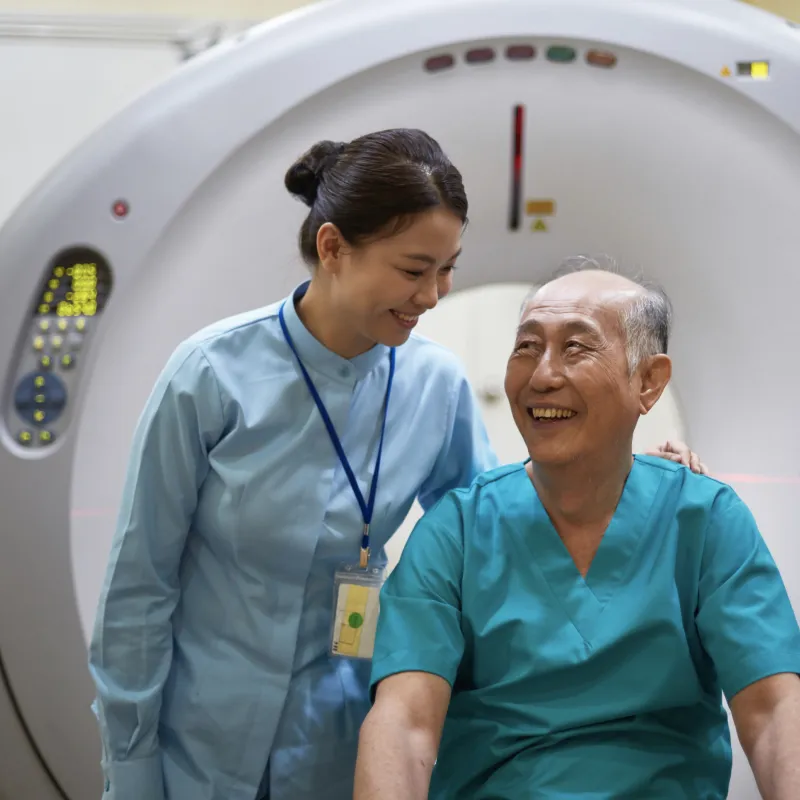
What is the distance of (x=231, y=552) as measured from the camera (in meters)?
1.25

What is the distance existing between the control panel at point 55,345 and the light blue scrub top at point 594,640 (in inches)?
28.7

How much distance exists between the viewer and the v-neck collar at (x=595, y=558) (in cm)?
121

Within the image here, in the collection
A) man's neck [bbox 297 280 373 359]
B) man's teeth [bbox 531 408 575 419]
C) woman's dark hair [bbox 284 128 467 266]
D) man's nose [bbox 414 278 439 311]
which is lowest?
man's teeth [bbox 531 408 575 419]

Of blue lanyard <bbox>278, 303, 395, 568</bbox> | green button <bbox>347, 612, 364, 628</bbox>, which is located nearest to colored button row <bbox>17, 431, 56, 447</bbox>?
blue lanyard <bbox>278, 303, 395, 568</bbox>

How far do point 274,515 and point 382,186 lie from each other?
407 millimetres

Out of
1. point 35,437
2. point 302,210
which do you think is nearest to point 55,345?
point 35,437

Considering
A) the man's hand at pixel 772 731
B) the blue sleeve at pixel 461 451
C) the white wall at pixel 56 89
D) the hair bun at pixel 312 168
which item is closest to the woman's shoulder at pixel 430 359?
the blue sleeve at pixel 461 451

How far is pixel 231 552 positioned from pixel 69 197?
0.75m

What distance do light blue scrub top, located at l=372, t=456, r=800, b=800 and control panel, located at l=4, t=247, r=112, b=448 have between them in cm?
73

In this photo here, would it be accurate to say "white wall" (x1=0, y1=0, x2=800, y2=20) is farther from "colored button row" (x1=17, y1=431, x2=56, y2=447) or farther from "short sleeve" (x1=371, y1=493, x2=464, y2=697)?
"short sleeve" (x1=371, y1=493, x2=464, y2=697)

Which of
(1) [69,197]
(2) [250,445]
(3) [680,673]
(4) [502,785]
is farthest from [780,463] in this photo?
(1) [69,197]

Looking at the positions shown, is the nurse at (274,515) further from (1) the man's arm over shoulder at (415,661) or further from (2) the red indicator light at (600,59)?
(2) the red indicator light at (600,59)

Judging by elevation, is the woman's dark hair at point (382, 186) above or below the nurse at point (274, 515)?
above

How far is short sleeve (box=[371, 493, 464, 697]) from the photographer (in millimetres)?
1175
